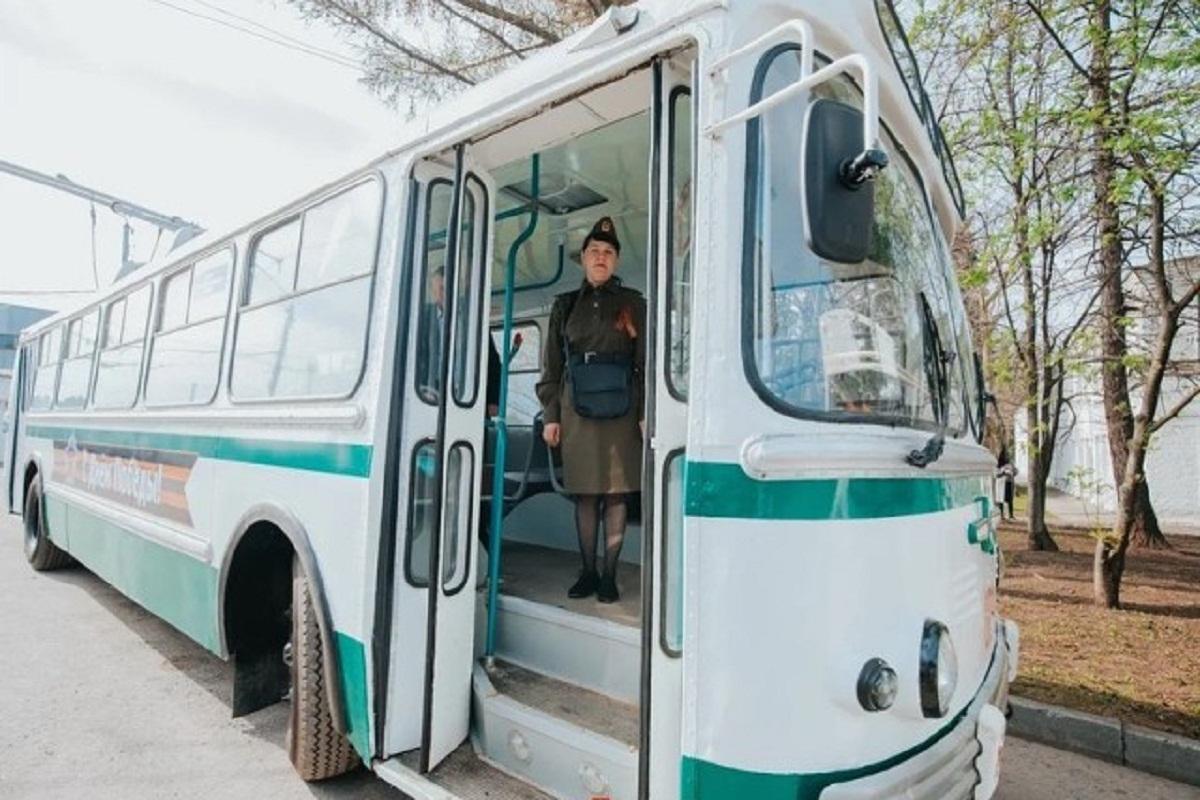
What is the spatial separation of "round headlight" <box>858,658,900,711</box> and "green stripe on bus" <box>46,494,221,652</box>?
295 cm

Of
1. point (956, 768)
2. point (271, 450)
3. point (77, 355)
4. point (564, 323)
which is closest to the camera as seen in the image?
point (956, 768)

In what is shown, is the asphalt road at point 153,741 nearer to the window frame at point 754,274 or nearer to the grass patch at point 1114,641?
the grass patch at point 1114,641

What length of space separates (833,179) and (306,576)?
2346 mm

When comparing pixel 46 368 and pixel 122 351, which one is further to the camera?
pixel 46 368

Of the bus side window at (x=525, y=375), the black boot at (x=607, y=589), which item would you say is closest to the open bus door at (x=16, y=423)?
the bus side window at (x=525, y=375)

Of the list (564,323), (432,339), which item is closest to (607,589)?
(564,323)

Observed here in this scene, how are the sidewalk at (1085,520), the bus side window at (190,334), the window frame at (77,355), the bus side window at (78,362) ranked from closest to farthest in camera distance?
the bus side window at (190,334), the window frame at (77,355), the bus side window at (78,362), the sidewalk at (1085,520)

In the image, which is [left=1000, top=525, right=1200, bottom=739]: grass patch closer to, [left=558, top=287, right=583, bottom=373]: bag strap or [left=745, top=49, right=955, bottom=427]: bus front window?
[left=745, top=49, right=955, bottom=427]: bus front window

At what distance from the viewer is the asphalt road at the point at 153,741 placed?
3156 mm

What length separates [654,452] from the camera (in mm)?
2010

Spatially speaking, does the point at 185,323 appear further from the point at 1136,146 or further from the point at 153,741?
the point at 1136,146

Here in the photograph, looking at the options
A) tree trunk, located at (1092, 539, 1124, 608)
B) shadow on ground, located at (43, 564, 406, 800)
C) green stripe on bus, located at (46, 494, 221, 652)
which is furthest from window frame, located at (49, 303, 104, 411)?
tree trunk, located at (1092, 539, 1124, 608)

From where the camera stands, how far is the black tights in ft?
10.4

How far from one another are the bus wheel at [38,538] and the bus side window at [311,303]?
211 inches
